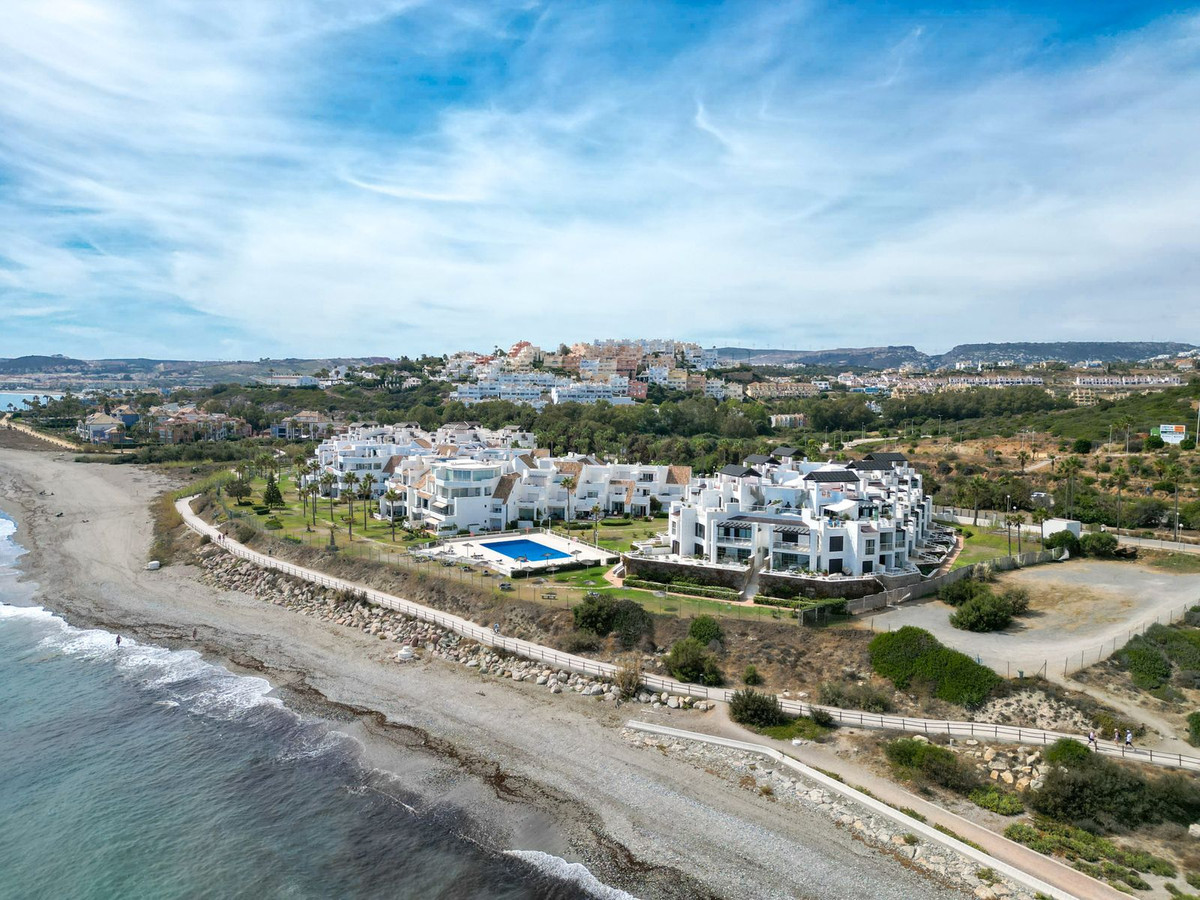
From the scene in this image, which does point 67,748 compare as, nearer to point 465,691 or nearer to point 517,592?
point 465,691

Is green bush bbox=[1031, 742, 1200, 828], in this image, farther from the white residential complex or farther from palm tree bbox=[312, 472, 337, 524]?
palm tree bbox=[312, 472, 337, 524]

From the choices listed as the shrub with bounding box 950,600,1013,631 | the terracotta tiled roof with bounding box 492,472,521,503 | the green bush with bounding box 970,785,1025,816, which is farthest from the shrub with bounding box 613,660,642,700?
the terracotta tiled roof with bounding box 492,472,521,503

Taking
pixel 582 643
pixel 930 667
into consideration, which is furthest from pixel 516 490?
pixel 930 667

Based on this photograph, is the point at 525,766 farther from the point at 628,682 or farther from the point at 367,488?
the point at 367,488

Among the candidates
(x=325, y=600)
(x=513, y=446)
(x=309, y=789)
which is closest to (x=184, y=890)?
(x=309, y=789)

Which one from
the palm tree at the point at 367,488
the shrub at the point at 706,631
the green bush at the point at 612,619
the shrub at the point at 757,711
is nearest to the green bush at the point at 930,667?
the shrub at the point at 757,711

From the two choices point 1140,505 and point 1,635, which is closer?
point 1,635
